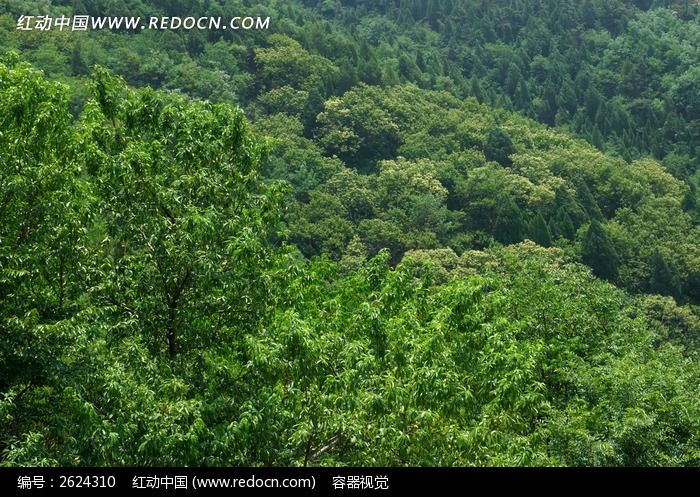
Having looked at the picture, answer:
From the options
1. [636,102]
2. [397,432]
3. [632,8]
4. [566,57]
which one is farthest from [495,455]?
[632,8]

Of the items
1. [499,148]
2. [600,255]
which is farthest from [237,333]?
[499,148]

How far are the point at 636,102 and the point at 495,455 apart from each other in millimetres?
97289

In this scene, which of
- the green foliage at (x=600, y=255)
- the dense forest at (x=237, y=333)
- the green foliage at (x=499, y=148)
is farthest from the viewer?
the green foliage at (x=499, y=148)

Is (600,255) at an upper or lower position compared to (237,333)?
lower

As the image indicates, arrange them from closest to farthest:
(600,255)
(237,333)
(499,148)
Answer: (237,333)
(600,255)
(499,148)

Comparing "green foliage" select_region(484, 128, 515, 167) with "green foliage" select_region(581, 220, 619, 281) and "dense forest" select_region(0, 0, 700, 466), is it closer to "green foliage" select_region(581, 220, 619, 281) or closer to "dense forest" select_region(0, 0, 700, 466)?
"green foliage" select_region(581, 220, 619, 281)

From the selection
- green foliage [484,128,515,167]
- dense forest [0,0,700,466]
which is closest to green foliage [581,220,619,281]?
green foliage [484,128,515,167]

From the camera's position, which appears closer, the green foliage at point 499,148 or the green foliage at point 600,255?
the green foliage at point 600,255

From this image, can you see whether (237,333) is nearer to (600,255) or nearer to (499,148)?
(600,255)

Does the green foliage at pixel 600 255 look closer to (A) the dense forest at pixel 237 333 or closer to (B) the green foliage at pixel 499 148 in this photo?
(B) the green foliage at pixel 499 148

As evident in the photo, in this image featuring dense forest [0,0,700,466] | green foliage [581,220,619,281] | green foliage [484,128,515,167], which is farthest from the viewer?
green foliage [484,128,515,167]

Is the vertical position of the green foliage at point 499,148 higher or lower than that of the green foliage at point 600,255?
higher

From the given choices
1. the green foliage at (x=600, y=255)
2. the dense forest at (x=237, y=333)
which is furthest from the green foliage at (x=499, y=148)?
the dense forest at (x=237, y=333)
